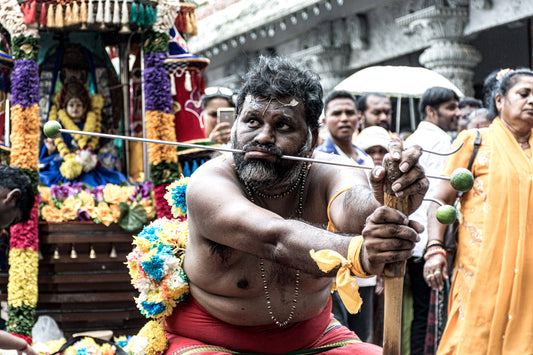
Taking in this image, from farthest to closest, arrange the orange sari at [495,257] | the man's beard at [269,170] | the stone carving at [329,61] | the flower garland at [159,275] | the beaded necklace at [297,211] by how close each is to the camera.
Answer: the stone carving at [329,61]
the orange sari at [495,257]
the flower garland at [159,275]
the beaded necklace at [297,211]
the man's beard at [269,170]

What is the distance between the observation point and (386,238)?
2193 mm

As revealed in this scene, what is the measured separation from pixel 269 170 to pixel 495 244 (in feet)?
7.01

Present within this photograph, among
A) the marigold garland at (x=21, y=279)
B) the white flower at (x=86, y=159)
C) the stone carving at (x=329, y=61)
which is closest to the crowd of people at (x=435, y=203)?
the white flower at (x=86, y=159)

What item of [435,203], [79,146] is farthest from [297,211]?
[79,146]

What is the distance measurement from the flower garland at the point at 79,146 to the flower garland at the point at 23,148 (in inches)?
24.6

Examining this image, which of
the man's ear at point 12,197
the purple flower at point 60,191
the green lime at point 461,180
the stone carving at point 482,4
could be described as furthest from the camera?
the stone carving at point 482,4

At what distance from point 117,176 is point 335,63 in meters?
5.55

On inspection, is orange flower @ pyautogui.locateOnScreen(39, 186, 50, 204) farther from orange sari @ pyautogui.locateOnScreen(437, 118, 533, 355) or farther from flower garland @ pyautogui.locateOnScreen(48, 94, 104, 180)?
orange sari @ pyautogui.locateOnScreen(437, 118, 533, 355)

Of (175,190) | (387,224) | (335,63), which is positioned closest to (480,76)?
(335,63)

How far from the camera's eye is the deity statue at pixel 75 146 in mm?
6863

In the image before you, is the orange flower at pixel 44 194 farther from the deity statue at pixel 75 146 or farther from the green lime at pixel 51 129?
the green lime at pixel 51 129

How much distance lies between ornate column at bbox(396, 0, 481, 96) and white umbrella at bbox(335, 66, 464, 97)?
116 cm

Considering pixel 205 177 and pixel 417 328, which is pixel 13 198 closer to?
pixel 205 177

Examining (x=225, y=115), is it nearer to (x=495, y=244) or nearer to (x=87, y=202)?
(x=87, y=202)
